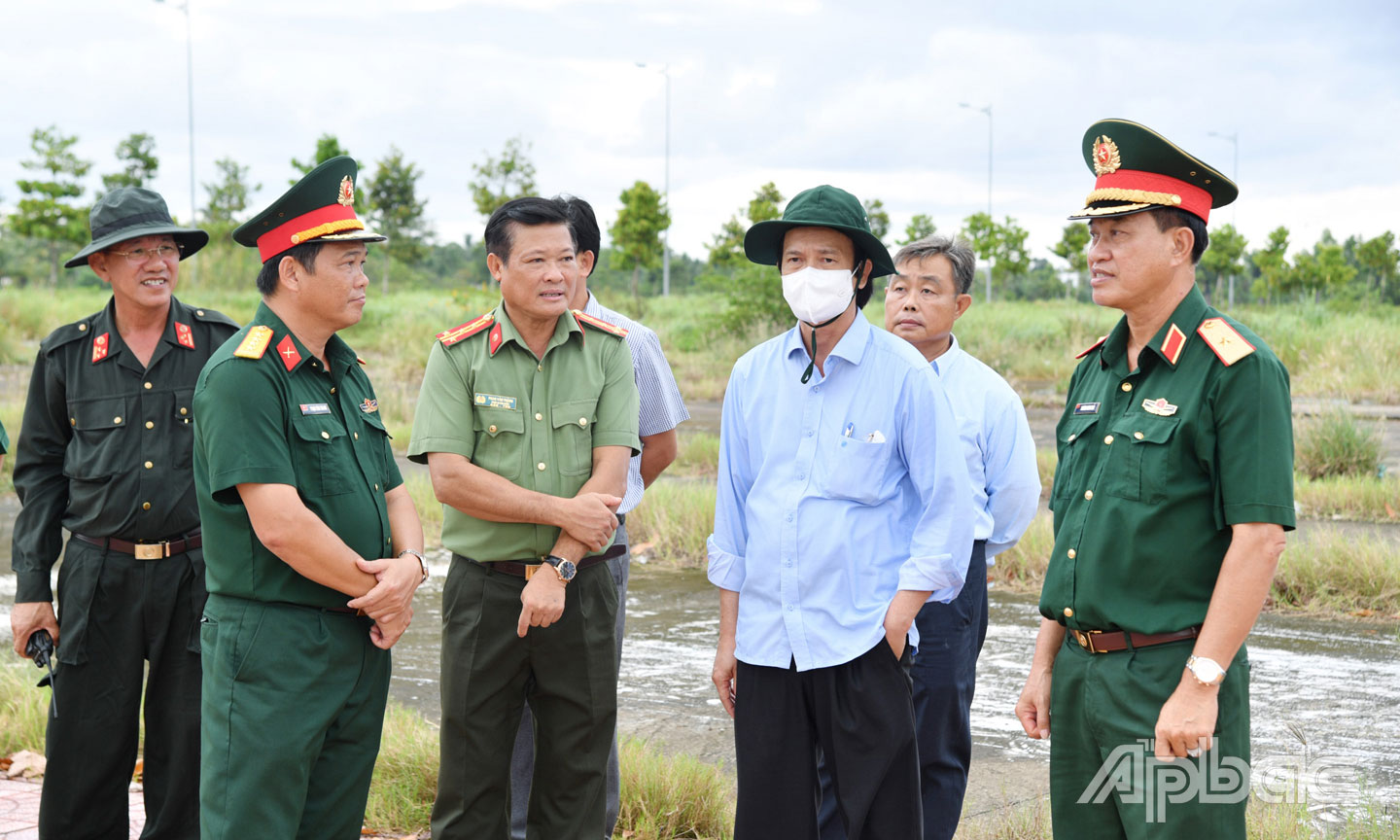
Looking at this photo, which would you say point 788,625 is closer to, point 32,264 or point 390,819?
point 390,819

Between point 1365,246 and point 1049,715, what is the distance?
131 feet

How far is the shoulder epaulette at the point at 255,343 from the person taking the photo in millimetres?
3109

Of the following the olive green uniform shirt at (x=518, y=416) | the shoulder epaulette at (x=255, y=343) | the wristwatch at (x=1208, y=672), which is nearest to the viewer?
the wristwatch at (x=1208, y=672)

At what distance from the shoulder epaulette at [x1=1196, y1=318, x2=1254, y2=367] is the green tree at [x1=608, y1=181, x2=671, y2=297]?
118 ft

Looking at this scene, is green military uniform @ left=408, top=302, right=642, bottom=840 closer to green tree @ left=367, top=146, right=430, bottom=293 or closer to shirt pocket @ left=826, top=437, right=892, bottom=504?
shirt pocket @ left=826, top=437, right=892, bottom=504

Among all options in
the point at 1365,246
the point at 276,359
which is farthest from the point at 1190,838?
the point at 1365,246

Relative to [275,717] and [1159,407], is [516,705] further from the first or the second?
[1159,407]

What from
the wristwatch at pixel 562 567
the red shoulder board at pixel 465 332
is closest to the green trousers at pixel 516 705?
the wristwatch at pixel 562 567

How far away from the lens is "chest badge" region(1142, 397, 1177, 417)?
2.74m

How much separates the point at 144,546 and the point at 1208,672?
10.6ft

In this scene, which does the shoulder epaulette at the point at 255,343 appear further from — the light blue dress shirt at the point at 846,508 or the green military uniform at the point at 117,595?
the light blue dress shirt at the point at 846,508

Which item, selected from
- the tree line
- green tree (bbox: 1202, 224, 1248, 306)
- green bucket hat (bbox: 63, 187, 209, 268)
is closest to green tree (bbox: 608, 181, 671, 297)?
the tree line

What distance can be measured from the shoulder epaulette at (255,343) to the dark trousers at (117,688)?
113 cm

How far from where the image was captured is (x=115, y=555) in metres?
3.93
